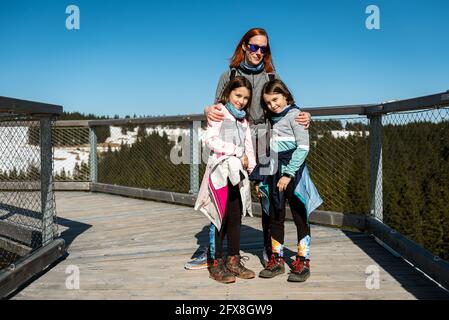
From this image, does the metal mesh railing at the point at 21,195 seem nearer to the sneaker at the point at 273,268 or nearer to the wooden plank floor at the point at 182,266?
the wooden plank floor at the point at 182,266

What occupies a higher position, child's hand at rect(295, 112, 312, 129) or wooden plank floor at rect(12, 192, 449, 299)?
child's hand at rect(295, 112, 312, 129)

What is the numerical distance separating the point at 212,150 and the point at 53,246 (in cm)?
128

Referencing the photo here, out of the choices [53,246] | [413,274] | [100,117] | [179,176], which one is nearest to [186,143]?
[179,176]

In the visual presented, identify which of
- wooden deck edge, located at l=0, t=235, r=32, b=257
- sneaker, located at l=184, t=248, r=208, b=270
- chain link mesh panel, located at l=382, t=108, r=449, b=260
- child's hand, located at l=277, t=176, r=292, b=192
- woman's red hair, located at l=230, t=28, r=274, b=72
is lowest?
chain link mesh panel, located at l=382, t=108, r=449, b=260

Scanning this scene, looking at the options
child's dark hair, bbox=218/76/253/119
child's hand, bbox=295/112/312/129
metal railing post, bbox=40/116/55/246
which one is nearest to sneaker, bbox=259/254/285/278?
child's hand, bbox=295/112/312/129

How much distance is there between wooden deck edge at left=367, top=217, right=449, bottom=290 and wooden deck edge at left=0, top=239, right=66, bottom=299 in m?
2.26

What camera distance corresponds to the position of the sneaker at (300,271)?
9.69 feet

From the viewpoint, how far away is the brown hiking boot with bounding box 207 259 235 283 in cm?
295

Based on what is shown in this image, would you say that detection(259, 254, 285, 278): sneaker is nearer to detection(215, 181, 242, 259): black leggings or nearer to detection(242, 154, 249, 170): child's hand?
detection(215, 181, 242, 259): black leggings

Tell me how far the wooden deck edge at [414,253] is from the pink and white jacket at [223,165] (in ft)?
3.50

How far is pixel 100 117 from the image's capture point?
308 inches

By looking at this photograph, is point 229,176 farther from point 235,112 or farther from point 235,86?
point 235,86

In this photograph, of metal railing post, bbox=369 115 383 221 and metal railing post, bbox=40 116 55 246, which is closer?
metal railing post, bbox=40 116 55 246

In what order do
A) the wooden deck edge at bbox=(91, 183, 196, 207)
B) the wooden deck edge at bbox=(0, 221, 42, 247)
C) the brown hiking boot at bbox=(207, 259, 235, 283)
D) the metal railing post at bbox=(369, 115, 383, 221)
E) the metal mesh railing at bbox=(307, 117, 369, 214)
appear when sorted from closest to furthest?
the brown hiking boot at bbox=(207, 259, 235, 283) < the wooden deck edge at bbox=(0, 221, 42, 247) < the metal railing post at bbox=(369, 115, 383, 221) < the metal mesh railing at bbox=(307, 117, 369, 214) < the wooden deck edge at bbox=(91, 183, 196, 207)
